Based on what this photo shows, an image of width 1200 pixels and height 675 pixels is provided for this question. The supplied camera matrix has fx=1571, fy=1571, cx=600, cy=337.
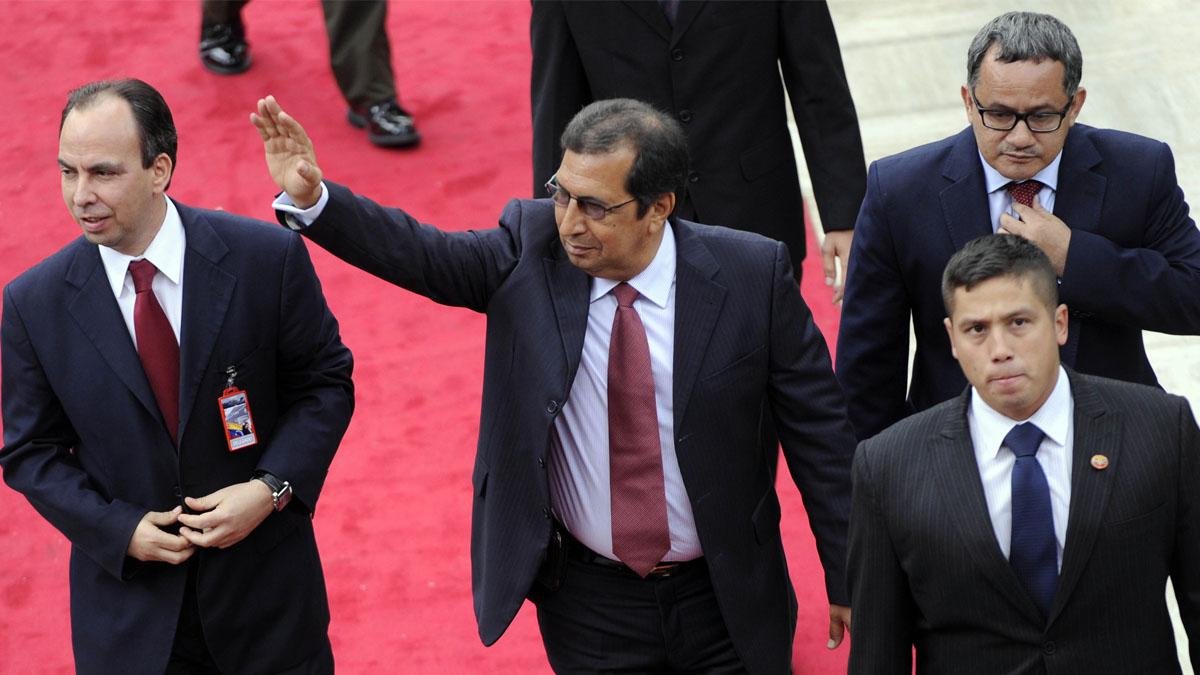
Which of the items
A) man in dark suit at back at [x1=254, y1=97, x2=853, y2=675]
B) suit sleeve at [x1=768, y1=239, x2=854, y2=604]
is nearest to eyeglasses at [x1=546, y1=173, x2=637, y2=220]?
man in dark suit at back at [x1=254, y1=97, x2=853, y2=675]

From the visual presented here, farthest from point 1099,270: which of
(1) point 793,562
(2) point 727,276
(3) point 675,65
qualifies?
(1) point 793,562

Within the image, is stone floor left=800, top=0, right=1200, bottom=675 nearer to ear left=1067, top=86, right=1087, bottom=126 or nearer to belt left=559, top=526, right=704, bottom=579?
ear left=1067, top=86, right=1087, bottom=126

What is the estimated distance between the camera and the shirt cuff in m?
2.88

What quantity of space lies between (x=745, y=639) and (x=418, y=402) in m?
2.53

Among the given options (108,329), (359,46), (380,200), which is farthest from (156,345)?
(359,46)

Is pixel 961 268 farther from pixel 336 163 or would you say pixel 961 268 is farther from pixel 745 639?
pixel 336 163

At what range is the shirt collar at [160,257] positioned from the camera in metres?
3.15

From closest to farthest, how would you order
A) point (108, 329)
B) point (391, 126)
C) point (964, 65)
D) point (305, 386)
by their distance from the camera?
point (108, 329), point (305, 386), point (391, 126), point (964, 65)

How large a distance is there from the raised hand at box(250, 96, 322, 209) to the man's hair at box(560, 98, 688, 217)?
1.55ft

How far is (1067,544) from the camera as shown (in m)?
2.61

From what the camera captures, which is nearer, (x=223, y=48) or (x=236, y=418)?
(x=236, y=418)

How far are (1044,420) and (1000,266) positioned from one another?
0.27 meters

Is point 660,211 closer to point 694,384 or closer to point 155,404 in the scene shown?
point 694,384

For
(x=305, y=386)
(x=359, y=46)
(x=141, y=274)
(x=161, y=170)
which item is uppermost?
(x=161, y=170)
